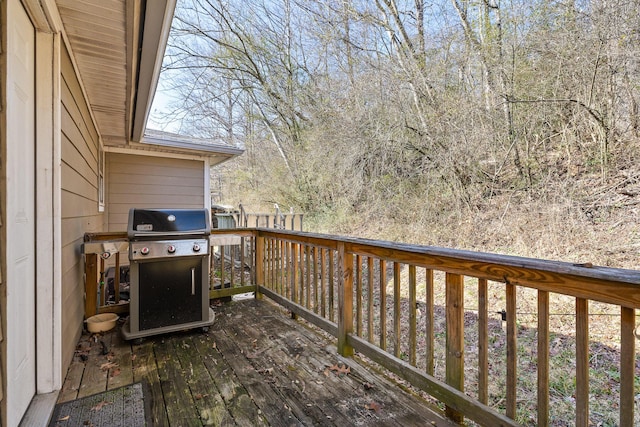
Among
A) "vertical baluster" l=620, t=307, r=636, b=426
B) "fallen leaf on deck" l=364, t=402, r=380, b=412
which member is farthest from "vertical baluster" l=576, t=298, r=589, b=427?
"fallen leaf on deck" l=364, t=402, r=380, b=412

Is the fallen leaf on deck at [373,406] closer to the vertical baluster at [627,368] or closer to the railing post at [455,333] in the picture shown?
the railing post at [455,333]

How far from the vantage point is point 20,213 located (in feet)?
5.37

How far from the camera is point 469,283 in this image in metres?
4.61

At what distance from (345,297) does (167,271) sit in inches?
62.7

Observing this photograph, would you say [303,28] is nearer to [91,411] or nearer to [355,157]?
[355,157]

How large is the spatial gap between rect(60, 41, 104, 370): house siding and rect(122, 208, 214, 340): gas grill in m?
0.41

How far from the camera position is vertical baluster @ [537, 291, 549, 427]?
1.37 meters

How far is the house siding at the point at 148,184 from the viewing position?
537 cm

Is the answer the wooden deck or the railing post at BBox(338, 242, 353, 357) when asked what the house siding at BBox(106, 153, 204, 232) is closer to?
the wooden deck

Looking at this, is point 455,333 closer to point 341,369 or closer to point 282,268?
point 341,369

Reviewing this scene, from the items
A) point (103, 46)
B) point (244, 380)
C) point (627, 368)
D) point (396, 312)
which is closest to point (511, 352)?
point (627, 368)

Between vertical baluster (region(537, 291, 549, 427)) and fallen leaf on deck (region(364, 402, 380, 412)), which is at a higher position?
vertical baluster (region(537, 291, 549, 427))

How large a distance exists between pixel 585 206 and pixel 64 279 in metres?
6.22

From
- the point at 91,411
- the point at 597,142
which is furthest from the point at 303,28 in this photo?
the point at 91,411
